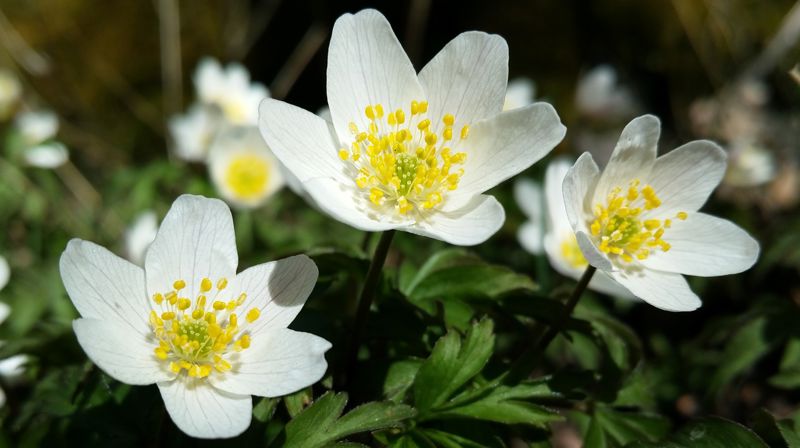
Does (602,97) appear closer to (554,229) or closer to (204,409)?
(554,229)

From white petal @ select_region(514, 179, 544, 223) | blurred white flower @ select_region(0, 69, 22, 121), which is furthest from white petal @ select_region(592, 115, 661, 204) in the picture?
blurred white flower @ select_region(0, 69, 22, 121)

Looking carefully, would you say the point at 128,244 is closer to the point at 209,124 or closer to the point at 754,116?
the point at 209,124

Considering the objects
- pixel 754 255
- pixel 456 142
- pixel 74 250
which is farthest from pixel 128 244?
pixel 754 255

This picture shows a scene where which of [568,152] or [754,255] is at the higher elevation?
[754,255]

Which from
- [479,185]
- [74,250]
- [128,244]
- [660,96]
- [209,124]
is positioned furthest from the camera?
[660,96]

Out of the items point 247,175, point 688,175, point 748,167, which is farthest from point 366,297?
point 748,167

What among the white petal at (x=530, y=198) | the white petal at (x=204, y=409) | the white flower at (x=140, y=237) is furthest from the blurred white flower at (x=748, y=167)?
the white petal at (x=204, y=409)
